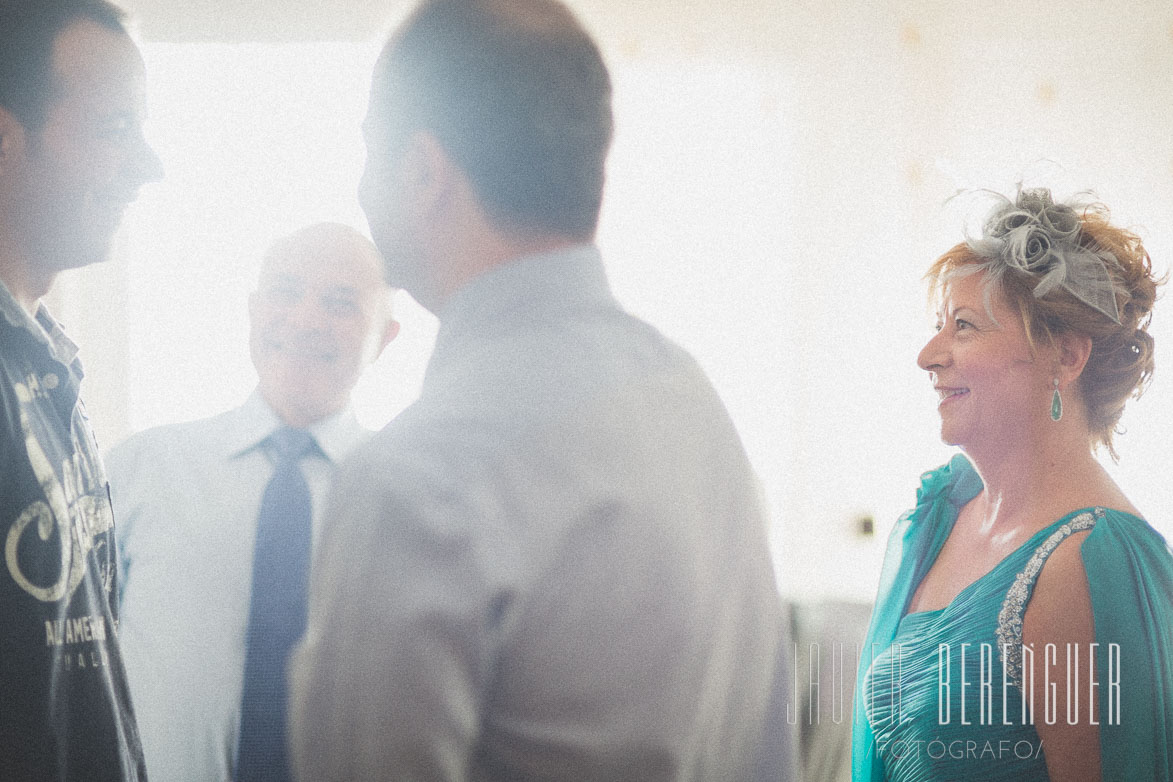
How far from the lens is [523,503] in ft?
1.72

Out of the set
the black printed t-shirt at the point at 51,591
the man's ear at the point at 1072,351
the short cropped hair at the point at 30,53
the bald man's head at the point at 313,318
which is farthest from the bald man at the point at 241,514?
the man's ear at the point at 1072,351

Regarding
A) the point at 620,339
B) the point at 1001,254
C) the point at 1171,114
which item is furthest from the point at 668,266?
the point at 620,339

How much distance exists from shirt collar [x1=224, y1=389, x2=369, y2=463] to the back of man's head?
1.01 meters

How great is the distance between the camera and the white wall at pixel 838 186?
2.36 meters

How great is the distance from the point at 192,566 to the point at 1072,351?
1330 millimetres

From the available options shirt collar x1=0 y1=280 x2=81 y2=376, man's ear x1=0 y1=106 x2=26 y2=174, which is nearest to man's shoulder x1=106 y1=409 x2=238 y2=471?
→ shirt collar x1=0 y1=280 x2=81 y2=376

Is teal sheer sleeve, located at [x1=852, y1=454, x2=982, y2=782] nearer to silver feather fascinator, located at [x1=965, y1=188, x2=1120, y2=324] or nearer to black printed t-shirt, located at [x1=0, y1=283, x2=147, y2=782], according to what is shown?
silver feather fascinator, located at [x1=965, y1=188, x2=1120, y2=324]

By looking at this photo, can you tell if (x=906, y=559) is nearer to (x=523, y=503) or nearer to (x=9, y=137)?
(x=523, y=503)

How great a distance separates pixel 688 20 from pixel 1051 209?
1272 mm

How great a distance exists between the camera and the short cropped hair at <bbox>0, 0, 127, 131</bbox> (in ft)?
2.99

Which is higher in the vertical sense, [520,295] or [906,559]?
[520,295]

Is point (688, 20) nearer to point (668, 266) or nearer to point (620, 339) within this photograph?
point (668, 266)

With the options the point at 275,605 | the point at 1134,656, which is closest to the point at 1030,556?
the point at 1134,656

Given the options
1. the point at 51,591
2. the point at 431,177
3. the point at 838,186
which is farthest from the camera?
the point at 838,186
